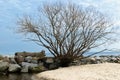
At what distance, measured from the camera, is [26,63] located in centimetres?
2978

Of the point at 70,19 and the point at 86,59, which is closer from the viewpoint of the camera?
the point at 70,19

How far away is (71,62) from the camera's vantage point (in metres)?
29.8

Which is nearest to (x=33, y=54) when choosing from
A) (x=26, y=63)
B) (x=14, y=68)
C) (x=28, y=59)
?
(x=28, y=59)

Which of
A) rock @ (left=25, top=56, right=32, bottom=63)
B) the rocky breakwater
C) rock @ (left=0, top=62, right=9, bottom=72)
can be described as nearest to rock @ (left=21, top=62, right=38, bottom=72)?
the rocky breakwater

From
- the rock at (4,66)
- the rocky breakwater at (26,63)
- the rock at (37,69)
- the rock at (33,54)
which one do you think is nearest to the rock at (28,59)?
the rocky breakwater at (26,63)

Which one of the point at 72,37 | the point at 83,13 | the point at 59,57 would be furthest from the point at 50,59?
the point at 83,13

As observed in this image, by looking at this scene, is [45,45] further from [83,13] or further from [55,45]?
[83,13]

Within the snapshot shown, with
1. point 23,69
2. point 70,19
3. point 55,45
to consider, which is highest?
point 70,19

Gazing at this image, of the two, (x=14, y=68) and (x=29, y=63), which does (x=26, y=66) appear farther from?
(x=14, y=68)

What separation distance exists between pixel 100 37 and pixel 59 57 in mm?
4107

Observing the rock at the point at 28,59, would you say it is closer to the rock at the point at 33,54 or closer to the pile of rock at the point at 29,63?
the pile of rock at the point at 29,63

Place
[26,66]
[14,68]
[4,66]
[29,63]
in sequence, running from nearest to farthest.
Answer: [4,66] < [14,68] < [26,66] < [29,63]

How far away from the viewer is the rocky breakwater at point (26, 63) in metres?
28.3

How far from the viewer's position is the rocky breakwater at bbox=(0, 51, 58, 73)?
28.3 m
